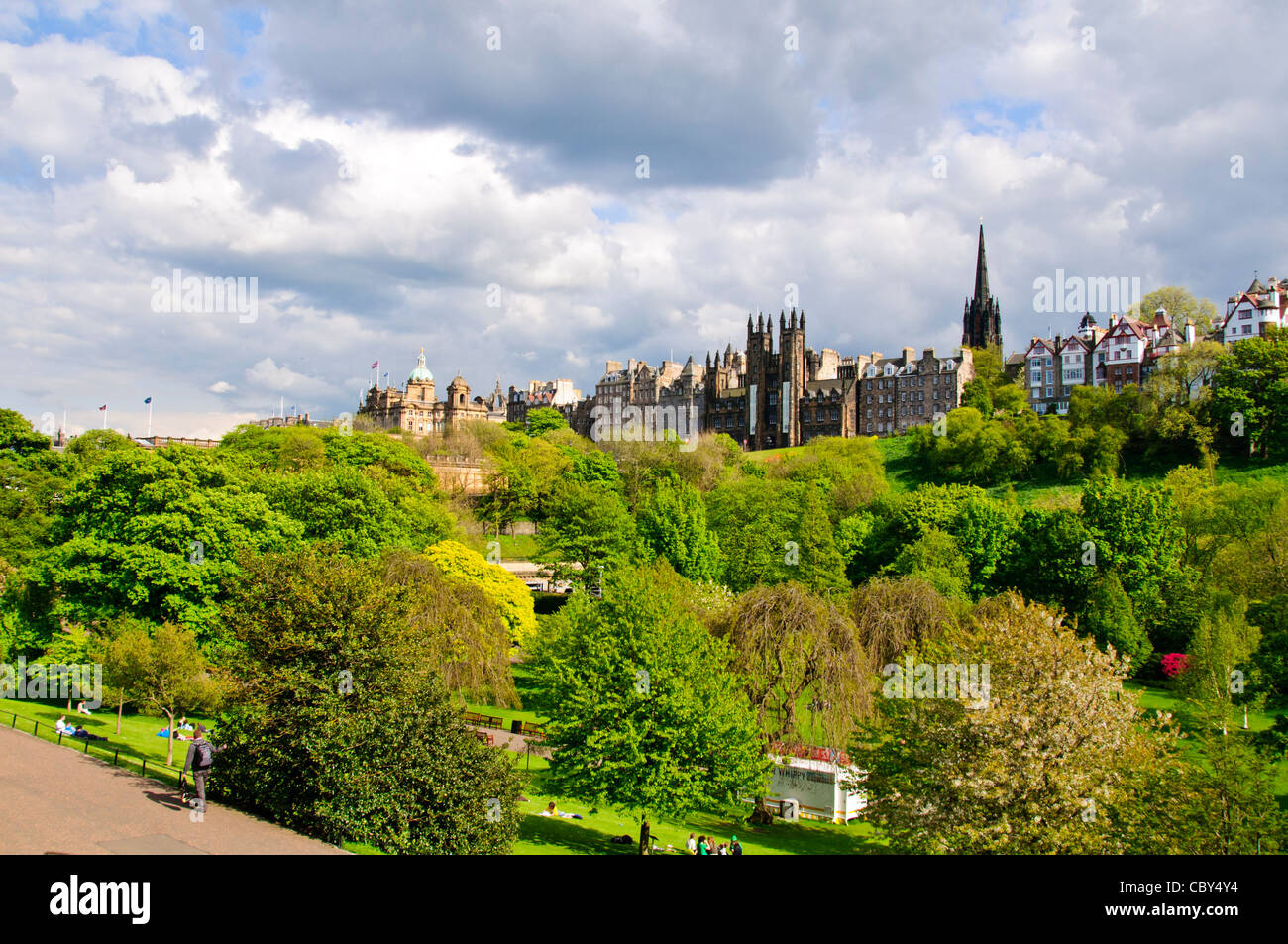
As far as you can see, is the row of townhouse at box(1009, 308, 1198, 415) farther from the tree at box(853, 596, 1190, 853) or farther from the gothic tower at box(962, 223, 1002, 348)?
the tree at box(853, 596, 1190, 853)

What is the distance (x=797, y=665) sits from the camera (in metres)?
28.7

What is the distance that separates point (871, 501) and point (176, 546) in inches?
1911

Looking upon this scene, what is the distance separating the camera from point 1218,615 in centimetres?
3688

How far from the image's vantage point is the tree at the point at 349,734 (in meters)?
17.1

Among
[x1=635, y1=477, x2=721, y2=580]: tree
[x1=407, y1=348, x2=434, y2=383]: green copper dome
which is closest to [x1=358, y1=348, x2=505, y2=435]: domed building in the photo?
[x1=407, y1=348, x2=434, y2=383]: green copper dome

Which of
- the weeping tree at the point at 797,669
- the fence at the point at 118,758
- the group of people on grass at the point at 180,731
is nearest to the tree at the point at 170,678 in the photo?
the group of people on grass at the point at 180,731

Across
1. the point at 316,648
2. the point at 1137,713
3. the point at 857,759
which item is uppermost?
the point at 316,648

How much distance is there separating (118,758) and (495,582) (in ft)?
88.1

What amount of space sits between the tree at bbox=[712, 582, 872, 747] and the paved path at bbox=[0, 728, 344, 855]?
1559cm

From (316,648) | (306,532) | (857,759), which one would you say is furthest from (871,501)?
(316,648)

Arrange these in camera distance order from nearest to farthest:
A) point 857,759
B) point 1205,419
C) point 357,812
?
point 357,812 → point 857,759 → point 1205,419

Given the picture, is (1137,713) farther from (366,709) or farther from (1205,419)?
(1205,419)

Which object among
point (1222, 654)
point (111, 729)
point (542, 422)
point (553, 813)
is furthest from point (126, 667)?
point (542, 422)

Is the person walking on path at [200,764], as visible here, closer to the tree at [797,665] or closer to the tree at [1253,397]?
the tree at [797,665]
